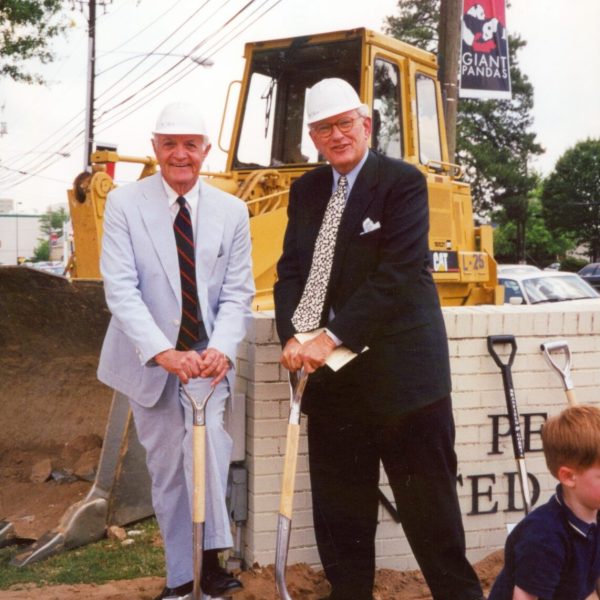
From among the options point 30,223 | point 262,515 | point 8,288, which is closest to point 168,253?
point 262,515

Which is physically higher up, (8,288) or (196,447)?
(8,288)

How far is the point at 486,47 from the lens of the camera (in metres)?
10.7

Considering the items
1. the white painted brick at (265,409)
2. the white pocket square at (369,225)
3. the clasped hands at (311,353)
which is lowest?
the white painted brick at (265,409)

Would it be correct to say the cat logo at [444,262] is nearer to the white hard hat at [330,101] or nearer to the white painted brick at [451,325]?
the white painted brick at [451,325]

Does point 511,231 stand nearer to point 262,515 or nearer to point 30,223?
point 262,515

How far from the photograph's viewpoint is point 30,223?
123500 millimetres

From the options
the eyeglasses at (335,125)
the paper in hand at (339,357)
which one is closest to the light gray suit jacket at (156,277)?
the paper in hand at (339,357)

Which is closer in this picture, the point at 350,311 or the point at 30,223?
the point at 350,311

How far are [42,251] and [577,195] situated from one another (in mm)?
70740

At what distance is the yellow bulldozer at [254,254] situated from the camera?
5.47m

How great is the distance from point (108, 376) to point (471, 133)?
47.2 metres

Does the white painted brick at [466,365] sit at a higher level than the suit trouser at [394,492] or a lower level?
higher

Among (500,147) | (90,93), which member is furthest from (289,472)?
(500,147)

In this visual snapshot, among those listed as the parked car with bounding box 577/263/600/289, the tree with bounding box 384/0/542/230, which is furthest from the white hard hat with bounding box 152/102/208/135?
the tree with bounding box 384/0/542/230
